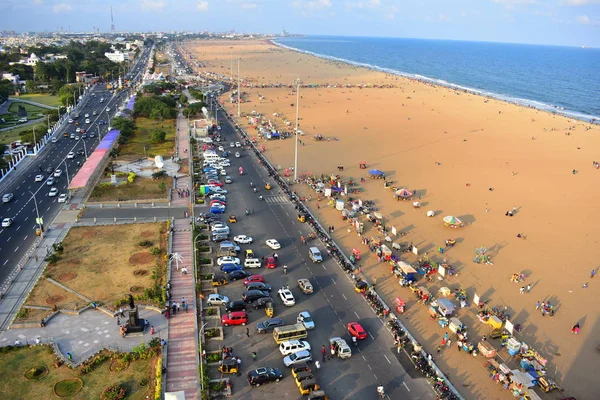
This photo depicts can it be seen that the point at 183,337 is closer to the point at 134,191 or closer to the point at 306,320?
the point at 306,320

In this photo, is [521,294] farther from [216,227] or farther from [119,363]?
Answer: [119,363]

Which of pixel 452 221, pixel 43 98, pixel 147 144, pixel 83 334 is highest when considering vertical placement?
pixel 43 98

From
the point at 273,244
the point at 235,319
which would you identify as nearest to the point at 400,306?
the point at 235,319

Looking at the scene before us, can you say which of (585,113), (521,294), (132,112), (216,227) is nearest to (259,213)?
(216,227)

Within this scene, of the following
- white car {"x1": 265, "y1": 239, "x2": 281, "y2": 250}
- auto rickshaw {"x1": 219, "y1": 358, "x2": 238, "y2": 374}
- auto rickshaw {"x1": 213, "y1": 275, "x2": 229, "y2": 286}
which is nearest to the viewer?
auto rickshaw {"x1": 219, "y1": 358, "x2": 238, "y2": 374}

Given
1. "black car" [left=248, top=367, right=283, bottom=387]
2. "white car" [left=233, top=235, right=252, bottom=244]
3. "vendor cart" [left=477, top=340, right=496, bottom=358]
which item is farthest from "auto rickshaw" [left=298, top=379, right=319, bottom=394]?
"white car" [left=233, top=235, right=252, bottom=244]

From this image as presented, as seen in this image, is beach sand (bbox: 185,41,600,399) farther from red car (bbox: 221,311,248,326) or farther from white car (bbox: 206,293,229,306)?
white car (bbox: 206,293,229,306)

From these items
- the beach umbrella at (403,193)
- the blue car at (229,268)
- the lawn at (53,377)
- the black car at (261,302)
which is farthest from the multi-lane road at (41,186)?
the beach umbrella at (403,193)
